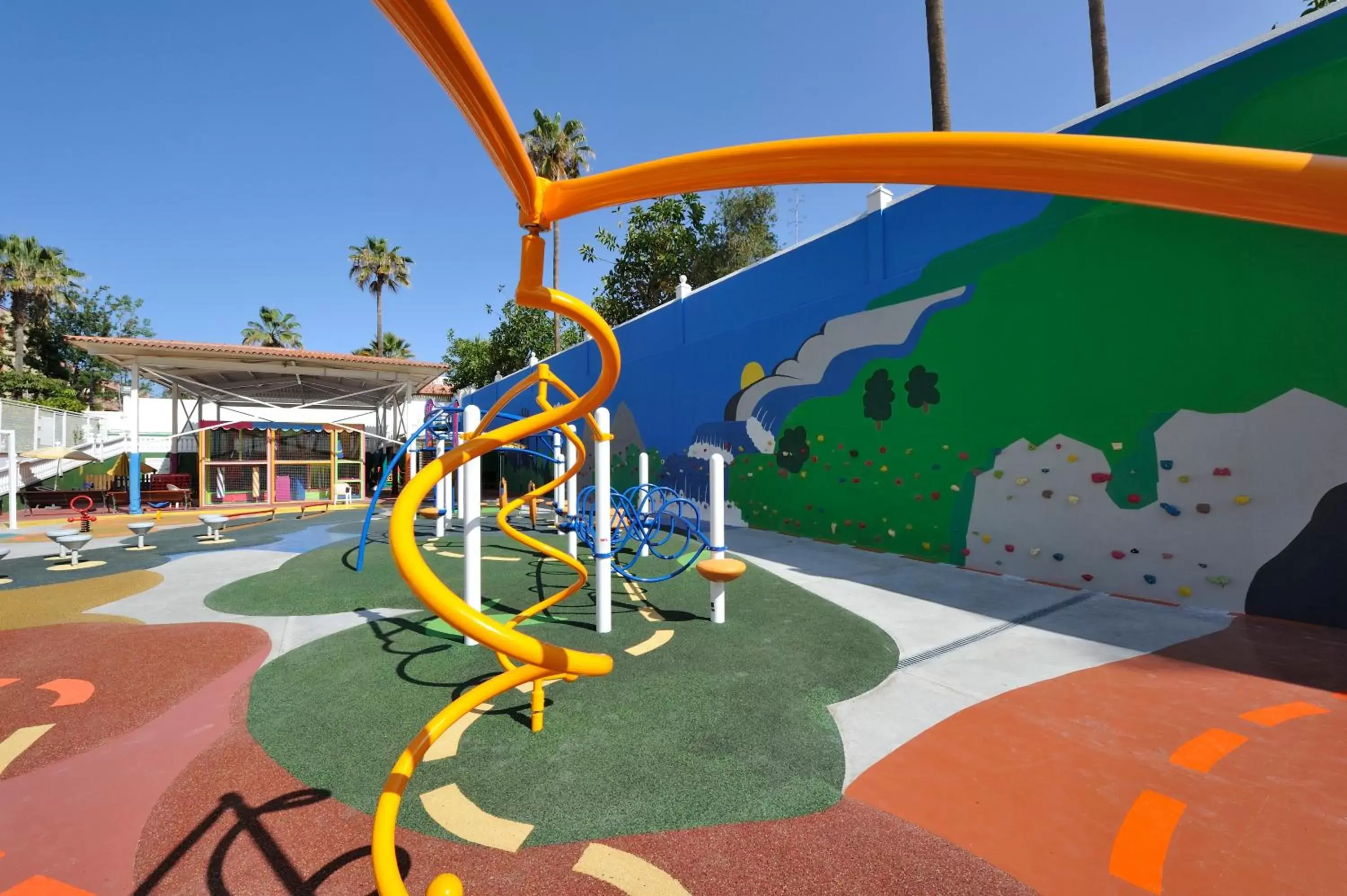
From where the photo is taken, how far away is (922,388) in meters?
8.77

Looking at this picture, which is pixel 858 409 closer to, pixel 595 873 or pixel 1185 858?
pixel 1185 858

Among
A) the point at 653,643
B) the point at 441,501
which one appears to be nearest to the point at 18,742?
the point at 653,643

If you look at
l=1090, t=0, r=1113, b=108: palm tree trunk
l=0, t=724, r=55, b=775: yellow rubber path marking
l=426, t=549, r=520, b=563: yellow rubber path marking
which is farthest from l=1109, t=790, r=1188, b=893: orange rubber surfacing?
l=1090, t=0, r=1113, b=108: palm tree trunk

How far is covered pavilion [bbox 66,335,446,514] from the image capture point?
1805cm

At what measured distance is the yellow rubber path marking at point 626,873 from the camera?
7.67ft

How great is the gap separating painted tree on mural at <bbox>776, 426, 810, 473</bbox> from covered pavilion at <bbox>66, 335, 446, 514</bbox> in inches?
549

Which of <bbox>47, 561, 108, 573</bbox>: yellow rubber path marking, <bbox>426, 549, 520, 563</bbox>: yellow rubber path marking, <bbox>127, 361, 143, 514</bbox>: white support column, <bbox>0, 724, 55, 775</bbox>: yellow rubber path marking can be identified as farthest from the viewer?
<bbox>127, 361, 143, 514</bbox>: white support column

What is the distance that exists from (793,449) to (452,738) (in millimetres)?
8818

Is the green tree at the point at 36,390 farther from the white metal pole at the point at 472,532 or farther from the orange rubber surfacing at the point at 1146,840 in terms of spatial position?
the orange rubber surfacing at the point at 1146,840

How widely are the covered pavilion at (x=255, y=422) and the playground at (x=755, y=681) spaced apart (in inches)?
431

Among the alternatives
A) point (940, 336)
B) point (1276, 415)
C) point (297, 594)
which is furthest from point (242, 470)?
point (1276, 415)

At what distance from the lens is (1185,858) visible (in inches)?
97.3

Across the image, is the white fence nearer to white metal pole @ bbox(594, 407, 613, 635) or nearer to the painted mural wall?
white metal pole @ bbox(594, 407, 613, 635)

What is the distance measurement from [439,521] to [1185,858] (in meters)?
11.5
